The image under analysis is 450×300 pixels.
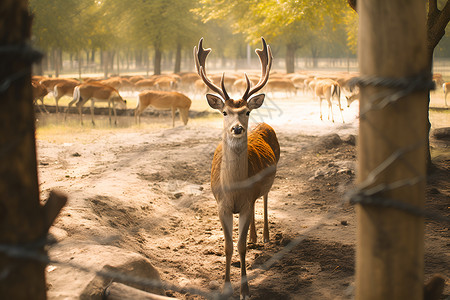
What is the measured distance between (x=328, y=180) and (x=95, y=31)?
2659cm

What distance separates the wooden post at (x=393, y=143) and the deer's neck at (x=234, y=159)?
239 cm

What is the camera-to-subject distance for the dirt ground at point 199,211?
170 inches

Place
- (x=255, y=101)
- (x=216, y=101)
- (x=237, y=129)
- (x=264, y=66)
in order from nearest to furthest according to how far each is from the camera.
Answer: (x=237, y=129) < (x=216, y=101) < (x=255, y=101) < (x=264, y=66)

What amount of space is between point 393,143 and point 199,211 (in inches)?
195

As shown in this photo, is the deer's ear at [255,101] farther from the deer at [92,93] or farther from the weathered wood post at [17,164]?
the deer at [92,93]

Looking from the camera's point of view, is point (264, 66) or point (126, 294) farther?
point (264, 66)

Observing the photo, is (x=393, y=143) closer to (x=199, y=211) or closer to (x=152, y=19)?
(x=199, y=211)

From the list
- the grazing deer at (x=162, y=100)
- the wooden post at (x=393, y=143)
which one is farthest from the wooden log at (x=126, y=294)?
the grazing deer at (x=162, y=100)

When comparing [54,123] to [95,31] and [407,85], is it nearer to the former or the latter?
[407,85]

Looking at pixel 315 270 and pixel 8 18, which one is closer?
pixel 8 18

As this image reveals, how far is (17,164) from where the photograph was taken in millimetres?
1427

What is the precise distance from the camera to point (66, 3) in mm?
27797

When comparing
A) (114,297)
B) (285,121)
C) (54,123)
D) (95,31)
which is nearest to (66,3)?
(95,31)

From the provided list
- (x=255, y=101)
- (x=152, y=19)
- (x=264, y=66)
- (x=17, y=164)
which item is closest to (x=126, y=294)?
(x=17, y=164)
